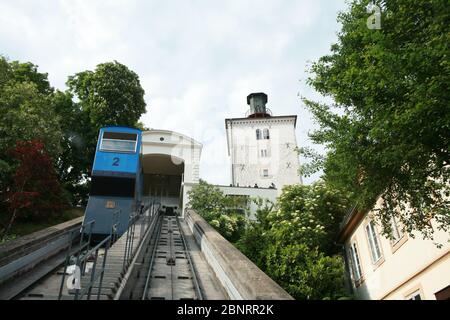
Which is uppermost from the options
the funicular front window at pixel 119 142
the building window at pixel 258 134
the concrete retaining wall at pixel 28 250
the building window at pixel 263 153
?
the building window at pixel 258 134

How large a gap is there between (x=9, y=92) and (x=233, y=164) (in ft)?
93.7

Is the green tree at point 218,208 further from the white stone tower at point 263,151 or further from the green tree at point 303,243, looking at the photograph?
the white stone tower at point 263,151

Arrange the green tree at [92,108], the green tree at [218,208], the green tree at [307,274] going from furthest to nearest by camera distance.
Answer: the green tree at [92,108]
the green tree at [218,208]
the green tree at [307,274]

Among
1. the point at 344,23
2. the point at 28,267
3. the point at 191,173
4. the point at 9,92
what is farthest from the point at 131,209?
the point at 191,173

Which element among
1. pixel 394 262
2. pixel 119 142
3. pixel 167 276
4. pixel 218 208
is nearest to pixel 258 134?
pixel 218 208

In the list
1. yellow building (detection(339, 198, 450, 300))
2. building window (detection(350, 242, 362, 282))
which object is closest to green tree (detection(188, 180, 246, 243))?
yellow building (detection(339, 198, 450, 300))

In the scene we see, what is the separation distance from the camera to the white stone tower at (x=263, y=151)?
136 ft

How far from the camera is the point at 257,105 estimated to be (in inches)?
2023

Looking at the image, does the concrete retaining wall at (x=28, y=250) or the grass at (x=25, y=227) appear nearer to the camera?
the concrete retaining wall at (x=28, y=250)

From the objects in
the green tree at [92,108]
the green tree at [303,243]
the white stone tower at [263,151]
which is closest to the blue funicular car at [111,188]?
the green tree at [303,243]

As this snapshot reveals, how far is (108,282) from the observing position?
20.7ft

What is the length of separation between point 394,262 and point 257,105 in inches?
1682

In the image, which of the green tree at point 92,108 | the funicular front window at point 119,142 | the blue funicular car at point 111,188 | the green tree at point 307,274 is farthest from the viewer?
the green tree at point 92,108

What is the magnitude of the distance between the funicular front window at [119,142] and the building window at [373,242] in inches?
434
